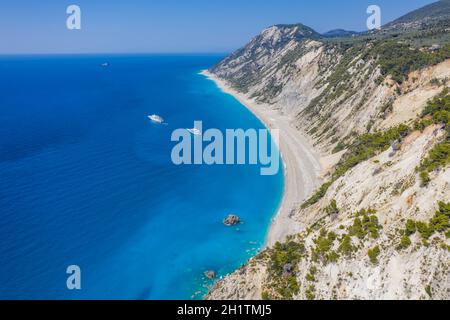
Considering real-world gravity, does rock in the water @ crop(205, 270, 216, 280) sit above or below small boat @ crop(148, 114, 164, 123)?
below

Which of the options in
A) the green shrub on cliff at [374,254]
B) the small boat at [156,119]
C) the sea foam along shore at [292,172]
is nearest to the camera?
the green shrub on cliff at [374,254]

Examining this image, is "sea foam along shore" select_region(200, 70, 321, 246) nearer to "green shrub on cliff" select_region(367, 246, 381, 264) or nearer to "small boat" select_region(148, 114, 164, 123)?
"green shrub on cliff" select_region(367, 246, 381, 264)

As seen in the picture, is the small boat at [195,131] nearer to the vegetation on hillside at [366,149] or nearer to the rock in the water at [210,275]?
the vegetation on hillside at [366,149]

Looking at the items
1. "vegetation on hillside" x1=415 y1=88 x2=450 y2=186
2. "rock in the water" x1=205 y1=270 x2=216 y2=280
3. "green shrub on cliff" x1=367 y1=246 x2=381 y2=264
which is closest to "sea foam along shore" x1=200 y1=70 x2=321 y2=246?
"rock in the water" x1=205 y1=270 x2=216 y2=280

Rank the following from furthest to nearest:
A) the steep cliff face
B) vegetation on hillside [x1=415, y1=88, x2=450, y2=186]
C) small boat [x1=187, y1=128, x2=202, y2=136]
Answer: small boat [x1=187, y1=128, x2=202, y2=136] → vegetation on hillside [x1=415, y1=88, x2=450, y2=186] → the steep cliff face

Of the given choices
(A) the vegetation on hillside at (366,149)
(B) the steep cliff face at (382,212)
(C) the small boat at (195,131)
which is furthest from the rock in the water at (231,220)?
(C) the small boat at (195,131)

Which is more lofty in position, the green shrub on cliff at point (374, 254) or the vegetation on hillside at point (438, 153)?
the vegetation on hillside at point (438, 153)

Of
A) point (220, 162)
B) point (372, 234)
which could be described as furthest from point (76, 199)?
point (372, 234)

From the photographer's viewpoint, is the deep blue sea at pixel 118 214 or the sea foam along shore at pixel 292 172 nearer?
the deep blue sea at pixel 118 214
